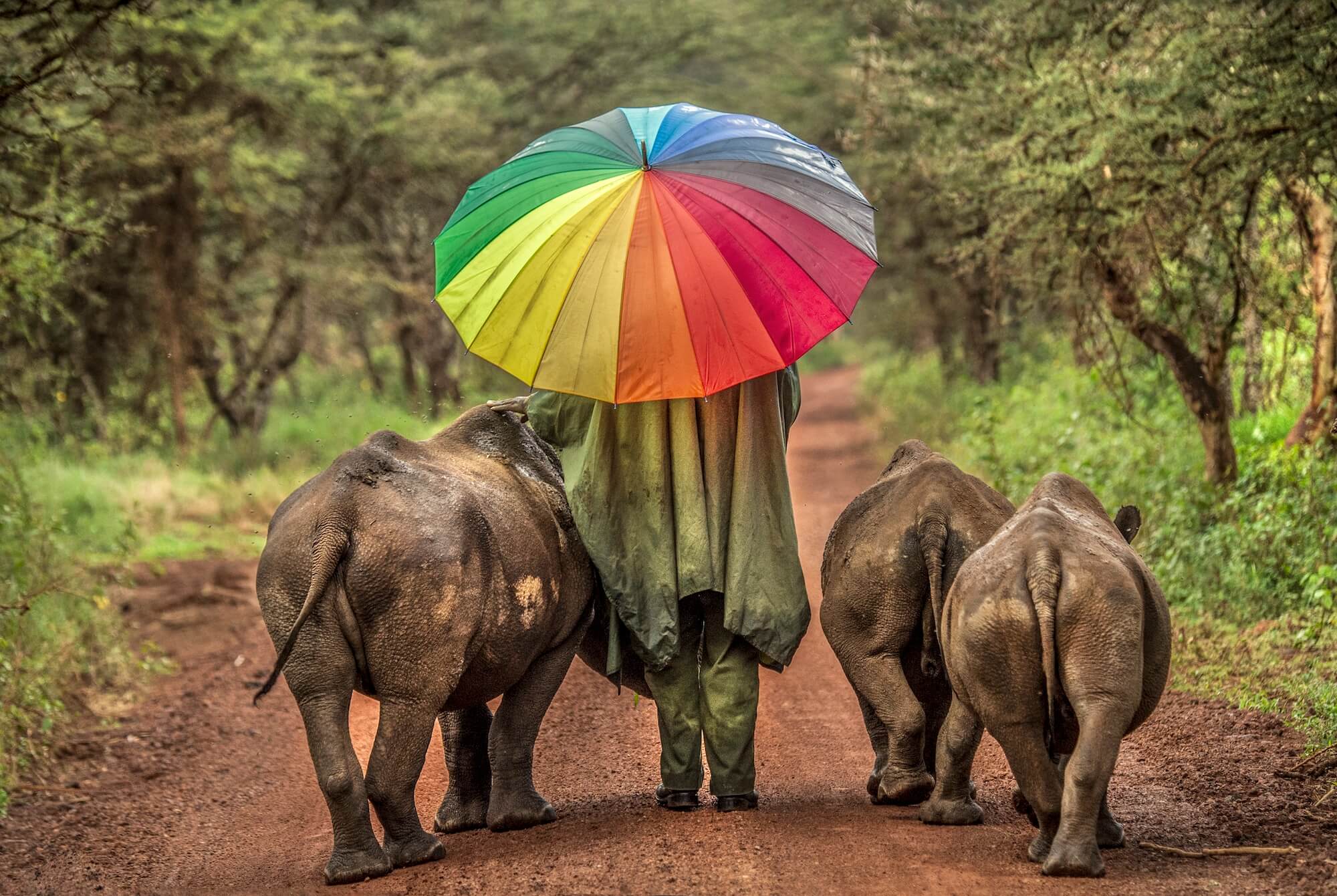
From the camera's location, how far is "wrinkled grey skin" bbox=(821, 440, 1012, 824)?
552 centimetres

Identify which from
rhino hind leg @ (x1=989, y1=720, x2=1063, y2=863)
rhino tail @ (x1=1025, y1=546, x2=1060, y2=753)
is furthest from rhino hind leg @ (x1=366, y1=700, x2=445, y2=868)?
rhino tail @ (x1=1025, y1=546, x2=1060, y2=753)

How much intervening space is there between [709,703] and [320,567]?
1.77 m

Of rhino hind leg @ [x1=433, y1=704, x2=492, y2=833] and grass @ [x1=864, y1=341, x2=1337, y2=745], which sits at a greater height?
grass @ [x1=864, y1=341, x2=1337, y2=745]

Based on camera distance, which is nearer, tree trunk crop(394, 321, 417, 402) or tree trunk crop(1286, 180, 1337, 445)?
tree trunk crop(1286, 180, 1337, 445)

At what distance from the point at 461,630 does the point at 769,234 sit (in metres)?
1.88

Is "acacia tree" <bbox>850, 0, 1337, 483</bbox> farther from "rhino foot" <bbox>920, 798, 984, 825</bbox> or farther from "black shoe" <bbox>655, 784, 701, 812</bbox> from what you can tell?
"black shoe" <bbox>655, 784, 701, 812</bbox>

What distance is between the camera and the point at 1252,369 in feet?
39.9

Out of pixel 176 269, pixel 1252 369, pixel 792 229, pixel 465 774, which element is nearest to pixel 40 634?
pixel 465 774

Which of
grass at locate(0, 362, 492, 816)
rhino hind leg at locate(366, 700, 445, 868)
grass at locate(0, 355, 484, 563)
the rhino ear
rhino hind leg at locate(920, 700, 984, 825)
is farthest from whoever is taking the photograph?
grass at locate(0, 355, 484, 563)

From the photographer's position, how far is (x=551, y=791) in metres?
6.41

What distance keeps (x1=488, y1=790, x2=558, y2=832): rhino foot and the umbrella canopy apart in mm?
1648

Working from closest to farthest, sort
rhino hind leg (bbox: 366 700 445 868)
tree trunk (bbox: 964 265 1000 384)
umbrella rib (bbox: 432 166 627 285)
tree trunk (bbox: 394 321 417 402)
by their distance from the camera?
rhino hind leg (bbox: 366 700 445 868) < umbrella rib (bbox: 432 166 627 285) < tree trunk (bbox: 964 265 1000 384) < tree trunk (bbox: 394 321 417 402)

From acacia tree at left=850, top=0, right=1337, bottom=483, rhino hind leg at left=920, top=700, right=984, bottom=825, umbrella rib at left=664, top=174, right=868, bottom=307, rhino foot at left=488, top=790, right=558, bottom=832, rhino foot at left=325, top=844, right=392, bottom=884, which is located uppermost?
acacia tree at left=850, top=0, right=1337, bottom=483

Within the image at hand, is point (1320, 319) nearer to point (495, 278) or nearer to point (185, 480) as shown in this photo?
point (495, 278)
